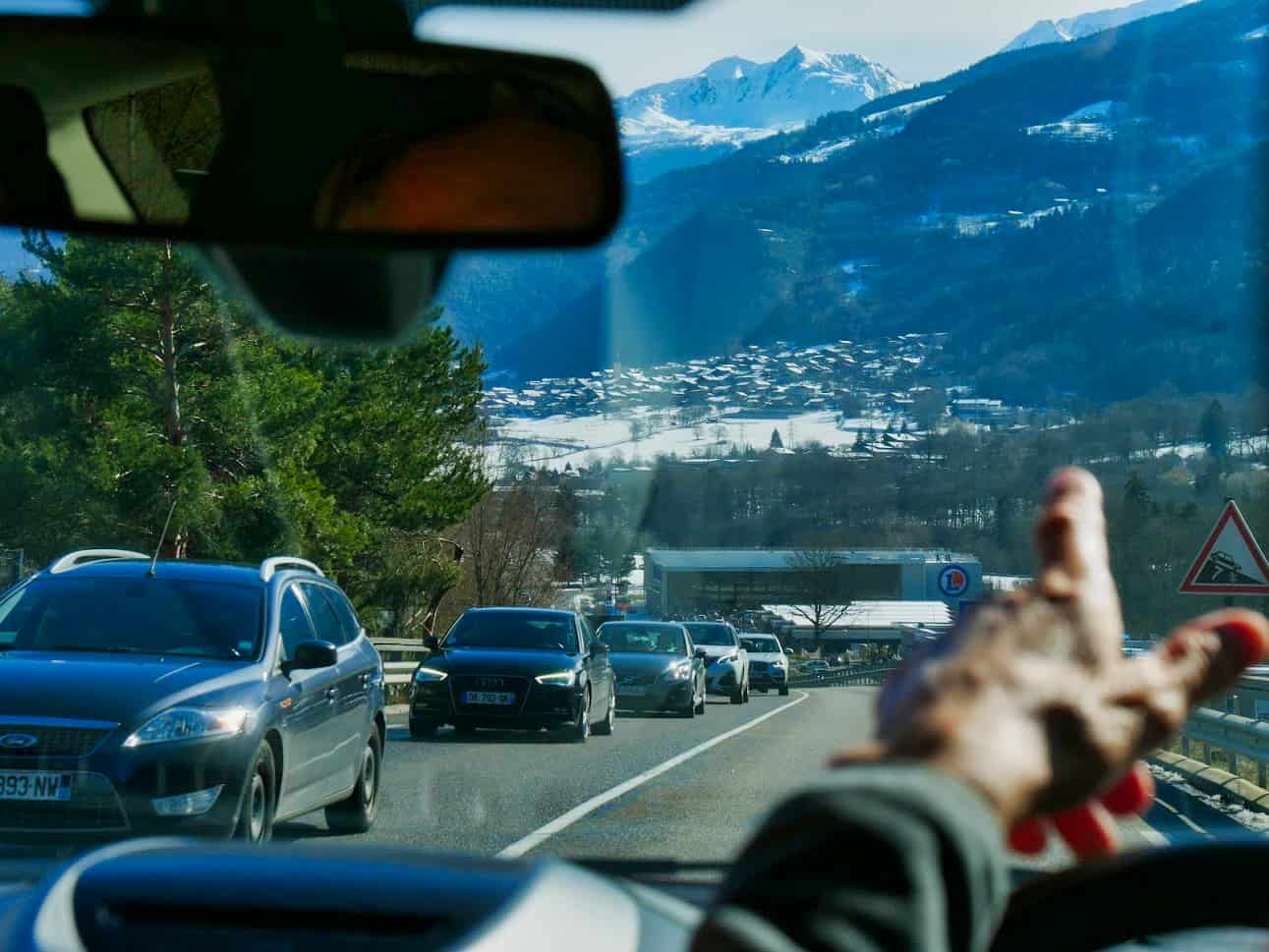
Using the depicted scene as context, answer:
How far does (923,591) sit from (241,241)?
25431 millimetres

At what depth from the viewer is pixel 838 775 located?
3.05 ft

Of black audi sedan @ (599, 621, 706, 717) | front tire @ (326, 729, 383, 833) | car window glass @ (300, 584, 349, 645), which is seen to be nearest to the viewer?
front tire @ (326, 729, 383, 833)

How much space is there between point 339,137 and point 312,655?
7211 millimetres

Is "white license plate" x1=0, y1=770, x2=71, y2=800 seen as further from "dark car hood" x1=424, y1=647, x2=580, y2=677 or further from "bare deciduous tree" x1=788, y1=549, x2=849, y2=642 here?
"bare deciduous tree" x1=788, y1=549, x2=849, y2=642

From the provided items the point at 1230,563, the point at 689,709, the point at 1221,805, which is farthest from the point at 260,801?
the point at 689,709

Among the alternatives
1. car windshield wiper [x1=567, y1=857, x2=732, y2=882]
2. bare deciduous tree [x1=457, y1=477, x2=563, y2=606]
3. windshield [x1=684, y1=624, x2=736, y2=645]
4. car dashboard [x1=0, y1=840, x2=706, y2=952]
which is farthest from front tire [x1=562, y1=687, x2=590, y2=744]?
bare deciduous tree [x1=457, y1=477, x2=563, y2=606]

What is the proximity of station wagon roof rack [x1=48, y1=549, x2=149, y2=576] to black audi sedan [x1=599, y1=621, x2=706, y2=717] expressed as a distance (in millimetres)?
14245

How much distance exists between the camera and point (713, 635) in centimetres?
3353

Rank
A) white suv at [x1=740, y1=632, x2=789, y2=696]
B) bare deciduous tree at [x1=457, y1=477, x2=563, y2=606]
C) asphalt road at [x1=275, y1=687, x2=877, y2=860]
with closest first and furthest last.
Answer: asphalt road at [x1=275, y1=687, x2=877, y2=860] < white suv at [x1=740, y1=632, x2=789, y2=696] < bare deciduous tree at [x1=457, y1=477, x2=563, y2=606]

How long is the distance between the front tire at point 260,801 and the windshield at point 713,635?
24.4 meters

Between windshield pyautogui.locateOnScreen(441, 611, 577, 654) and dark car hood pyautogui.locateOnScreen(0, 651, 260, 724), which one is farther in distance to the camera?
windshield pyautogui.locateOnScreen(441, 611, 577, 654)

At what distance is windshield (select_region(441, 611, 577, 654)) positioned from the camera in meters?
18.8

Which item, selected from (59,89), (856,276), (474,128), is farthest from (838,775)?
(856,276)

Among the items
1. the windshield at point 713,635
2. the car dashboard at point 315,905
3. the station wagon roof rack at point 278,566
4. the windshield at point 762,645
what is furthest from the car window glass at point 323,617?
the windshield at point 762,645
